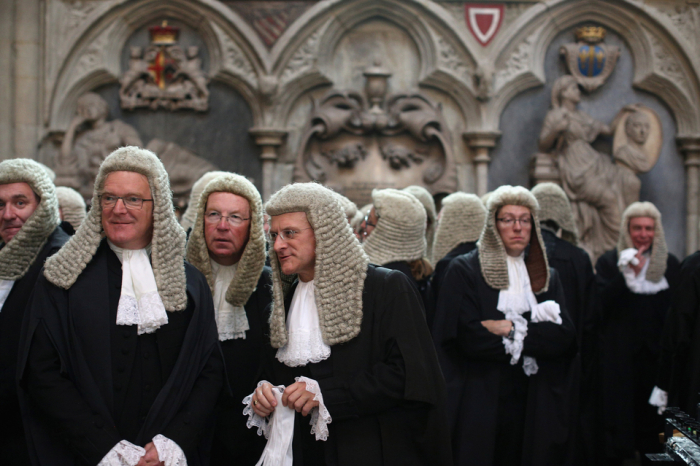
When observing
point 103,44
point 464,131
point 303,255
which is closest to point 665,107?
point 464,131

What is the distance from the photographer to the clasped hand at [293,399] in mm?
2434

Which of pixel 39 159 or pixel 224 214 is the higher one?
pixel 39 159

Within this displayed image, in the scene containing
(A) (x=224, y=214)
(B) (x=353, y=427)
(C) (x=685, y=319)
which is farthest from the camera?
(C) (x=685, y=319)

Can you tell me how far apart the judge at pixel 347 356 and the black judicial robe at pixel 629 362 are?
3338 millimetres

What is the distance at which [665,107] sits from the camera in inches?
328

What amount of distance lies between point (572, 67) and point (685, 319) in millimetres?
4887

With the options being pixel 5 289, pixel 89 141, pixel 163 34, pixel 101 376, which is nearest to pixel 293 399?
pixel 101 376

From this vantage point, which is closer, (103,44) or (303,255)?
(303,255)

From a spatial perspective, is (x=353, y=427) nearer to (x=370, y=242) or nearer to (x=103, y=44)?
(x=370, y=242)

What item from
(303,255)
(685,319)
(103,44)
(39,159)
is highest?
(103,44)

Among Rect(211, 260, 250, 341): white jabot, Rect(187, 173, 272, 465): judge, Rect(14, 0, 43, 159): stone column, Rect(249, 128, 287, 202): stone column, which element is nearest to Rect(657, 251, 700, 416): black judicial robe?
Rect(187, 173, 272, 465): judge

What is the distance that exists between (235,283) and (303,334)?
685 mm

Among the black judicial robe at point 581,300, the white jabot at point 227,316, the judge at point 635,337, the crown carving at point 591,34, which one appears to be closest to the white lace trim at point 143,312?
the white jabot at point 227,316

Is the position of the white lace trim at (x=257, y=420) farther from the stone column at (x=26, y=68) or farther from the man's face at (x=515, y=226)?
the stone column at (x=26, y=68)
